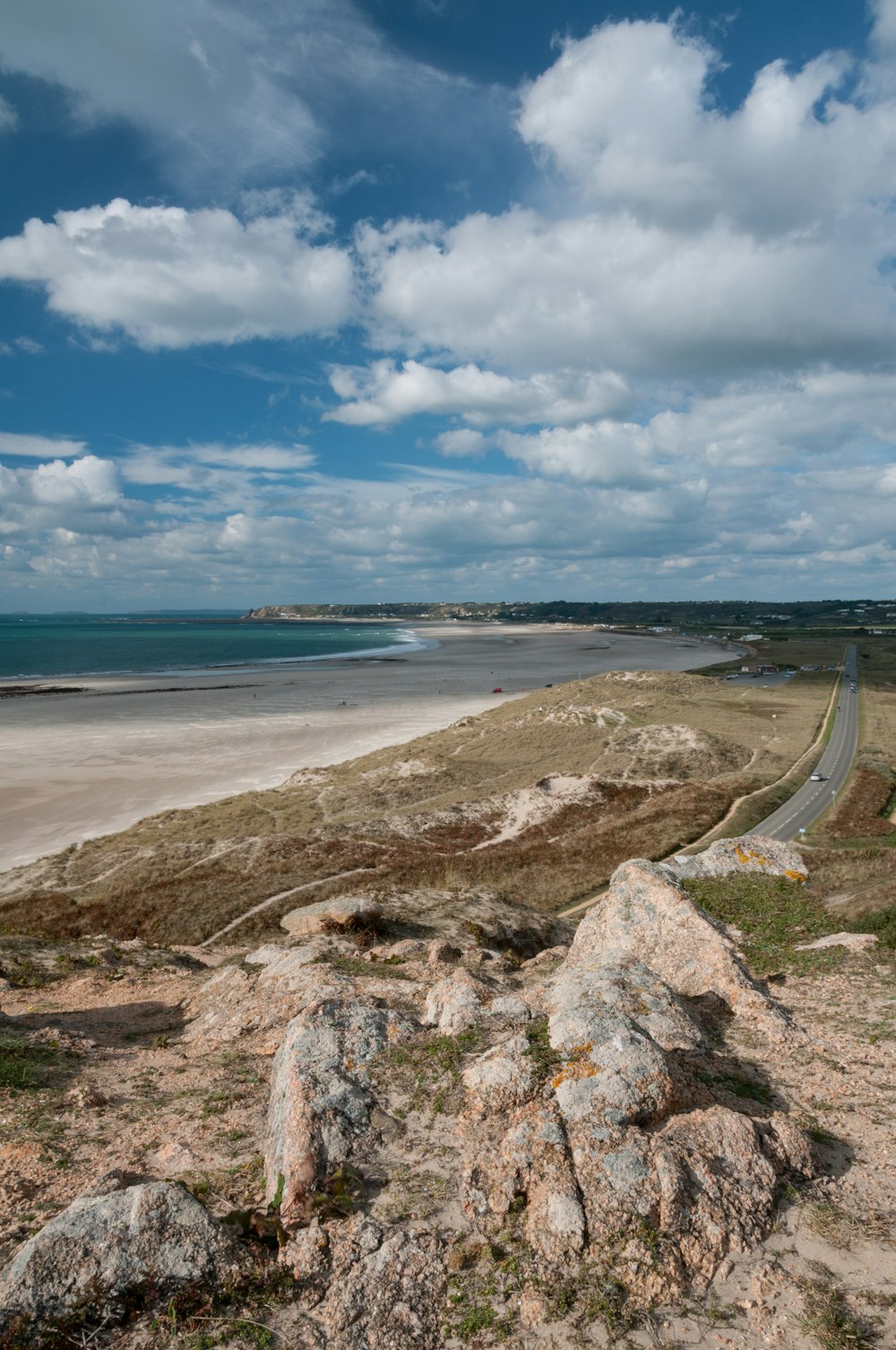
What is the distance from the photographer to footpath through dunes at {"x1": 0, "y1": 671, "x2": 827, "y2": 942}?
39125 millimetres

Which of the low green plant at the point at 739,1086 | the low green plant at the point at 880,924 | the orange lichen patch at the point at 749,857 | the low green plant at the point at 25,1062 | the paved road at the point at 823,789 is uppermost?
the low green plant at the point at 739,1086

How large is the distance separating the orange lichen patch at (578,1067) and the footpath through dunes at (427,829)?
2404 cm

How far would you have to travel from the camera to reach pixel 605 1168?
30.8ft

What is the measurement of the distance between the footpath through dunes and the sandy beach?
7848 mm

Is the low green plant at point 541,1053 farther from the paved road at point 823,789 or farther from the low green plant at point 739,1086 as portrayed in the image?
the paved road at point 823,789

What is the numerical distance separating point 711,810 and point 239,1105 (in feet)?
167

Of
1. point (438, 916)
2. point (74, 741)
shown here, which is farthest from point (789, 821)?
point (74, 741)

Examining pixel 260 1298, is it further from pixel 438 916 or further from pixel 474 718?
pixel 474 718

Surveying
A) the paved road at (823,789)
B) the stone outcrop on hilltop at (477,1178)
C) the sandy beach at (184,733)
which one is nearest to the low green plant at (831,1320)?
the stone outcrop on hilltop at (477,1178)

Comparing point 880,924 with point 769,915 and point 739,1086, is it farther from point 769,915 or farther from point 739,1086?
point 739,1086

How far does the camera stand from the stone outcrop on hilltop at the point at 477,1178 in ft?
26.5

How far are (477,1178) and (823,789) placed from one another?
6585 centimetres

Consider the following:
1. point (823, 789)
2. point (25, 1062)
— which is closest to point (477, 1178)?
point (25, 1062)

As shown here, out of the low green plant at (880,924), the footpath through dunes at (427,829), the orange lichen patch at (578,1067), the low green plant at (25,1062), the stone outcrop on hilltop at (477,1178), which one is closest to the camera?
the stone outcrop on hilltop at (477,1178)
